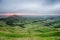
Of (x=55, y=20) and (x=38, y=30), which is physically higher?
(x=55, y=20)

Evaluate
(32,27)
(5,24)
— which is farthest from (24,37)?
(5,24)

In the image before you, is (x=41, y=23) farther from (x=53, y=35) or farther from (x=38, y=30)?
(x=53, y=35)

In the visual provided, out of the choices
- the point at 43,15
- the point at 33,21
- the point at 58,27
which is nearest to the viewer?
the point at 43,15

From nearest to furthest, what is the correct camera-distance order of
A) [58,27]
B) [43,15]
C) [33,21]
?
[43,15] < [33,21] < [58,27]

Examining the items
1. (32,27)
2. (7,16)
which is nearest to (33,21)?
(32,27)

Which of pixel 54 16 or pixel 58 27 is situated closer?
Result: pixel 54 16

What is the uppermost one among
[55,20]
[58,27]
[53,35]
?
[55,20]
